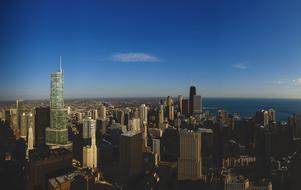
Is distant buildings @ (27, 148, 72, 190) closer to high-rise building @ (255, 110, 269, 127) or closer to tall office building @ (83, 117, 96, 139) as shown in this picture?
tall office building @ (83, 117, 96, 139)

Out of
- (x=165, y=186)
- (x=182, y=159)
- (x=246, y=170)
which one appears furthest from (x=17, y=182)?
(x=246, y=170)

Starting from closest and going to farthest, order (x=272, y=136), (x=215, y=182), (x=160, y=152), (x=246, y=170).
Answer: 1. (x=215, y=182)
2. (x=246, y=170)
3. (x=272, y=136)
4. (x=160, y=152)

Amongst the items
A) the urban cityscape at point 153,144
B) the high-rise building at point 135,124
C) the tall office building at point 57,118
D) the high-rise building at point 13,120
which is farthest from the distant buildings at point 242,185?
the high-rise building at point 13,120

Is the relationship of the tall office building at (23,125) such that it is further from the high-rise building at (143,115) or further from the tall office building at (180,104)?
the tall office building at (180,104)

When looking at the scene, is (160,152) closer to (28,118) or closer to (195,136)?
(195,136)

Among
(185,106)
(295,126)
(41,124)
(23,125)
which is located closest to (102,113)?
(41,124)

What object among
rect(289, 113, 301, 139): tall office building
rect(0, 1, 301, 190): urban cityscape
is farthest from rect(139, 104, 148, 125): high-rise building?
rect(289, 113, 301, 139): tall office building
